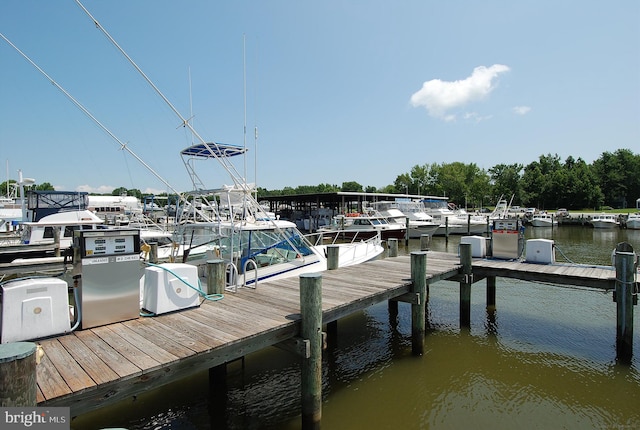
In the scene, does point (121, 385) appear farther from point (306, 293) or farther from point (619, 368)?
point (619, 368)

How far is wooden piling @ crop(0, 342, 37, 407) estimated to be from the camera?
120 inches

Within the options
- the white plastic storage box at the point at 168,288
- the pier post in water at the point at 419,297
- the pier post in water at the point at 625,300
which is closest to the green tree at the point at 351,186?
the pier post in water at the point at 419,297

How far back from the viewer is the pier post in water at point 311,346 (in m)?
5.66

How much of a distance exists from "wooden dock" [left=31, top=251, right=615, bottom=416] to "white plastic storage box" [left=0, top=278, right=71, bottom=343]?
0.64 ft

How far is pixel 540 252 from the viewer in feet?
35.8

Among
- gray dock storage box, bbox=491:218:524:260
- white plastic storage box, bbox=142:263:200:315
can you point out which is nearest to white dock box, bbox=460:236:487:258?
gray dock storage box, bbox=491:218:524:260

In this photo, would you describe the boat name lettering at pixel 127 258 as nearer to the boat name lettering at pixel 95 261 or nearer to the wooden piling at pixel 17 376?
the boat name lettering at pixel 95 261

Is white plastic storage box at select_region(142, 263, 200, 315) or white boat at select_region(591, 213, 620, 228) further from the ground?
white plastic storage box at select_region(142, 263, 200, 315)

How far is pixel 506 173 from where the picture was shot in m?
79.4

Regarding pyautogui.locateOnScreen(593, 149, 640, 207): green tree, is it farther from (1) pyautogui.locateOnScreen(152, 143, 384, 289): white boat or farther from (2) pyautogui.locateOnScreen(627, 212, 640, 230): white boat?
(1) pyautogui.locateOnScreen(152, 143, 384, 289): white boat

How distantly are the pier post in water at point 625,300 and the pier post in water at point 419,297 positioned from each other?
4528 mm

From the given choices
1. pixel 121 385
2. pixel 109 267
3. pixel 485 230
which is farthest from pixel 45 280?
pixel 485 230

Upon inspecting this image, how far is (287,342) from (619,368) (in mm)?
7710

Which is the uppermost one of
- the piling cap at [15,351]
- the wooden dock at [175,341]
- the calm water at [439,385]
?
the piling cap at [15,351]
